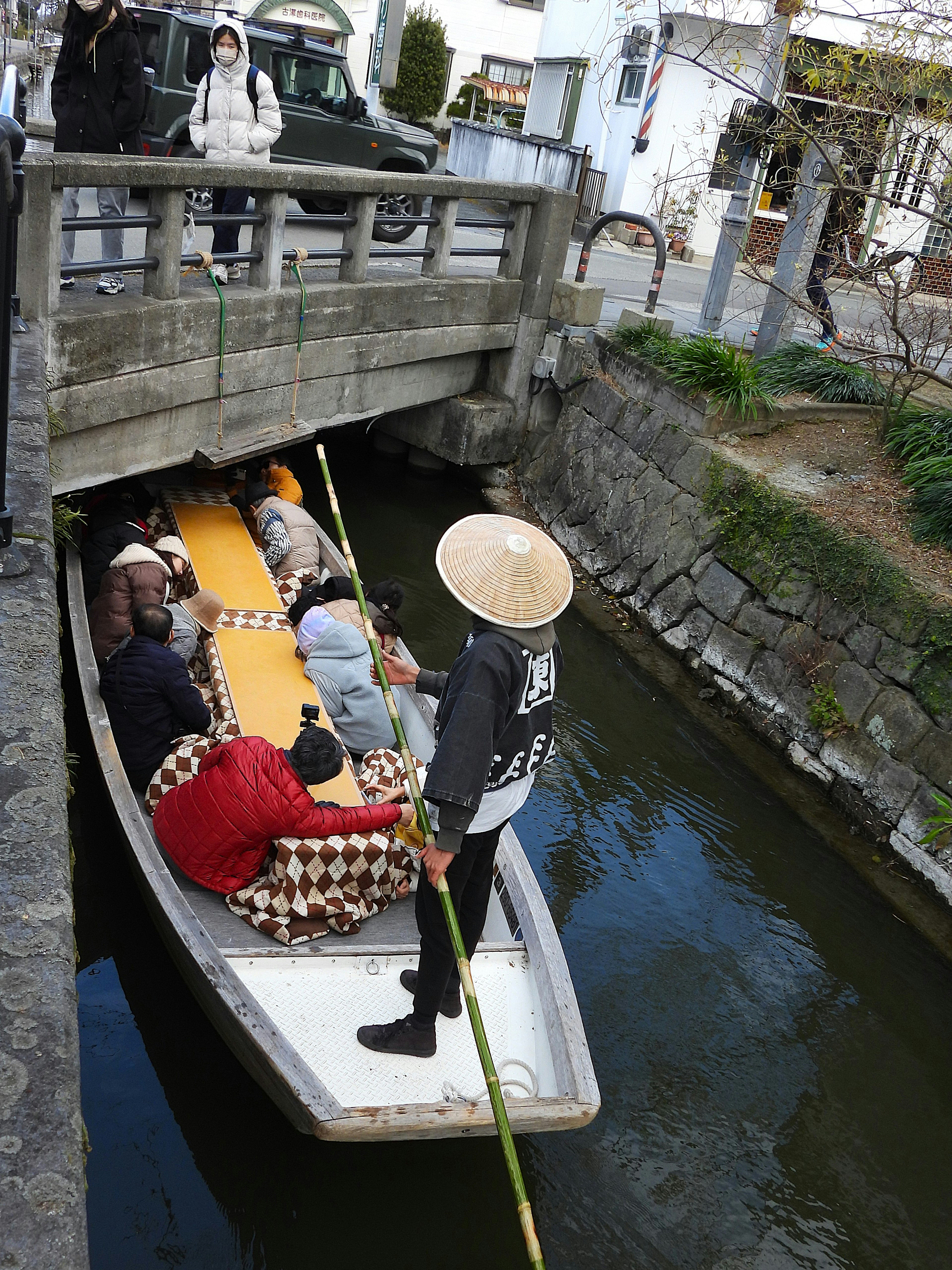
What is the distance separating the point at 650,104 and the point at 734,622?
1476 cm

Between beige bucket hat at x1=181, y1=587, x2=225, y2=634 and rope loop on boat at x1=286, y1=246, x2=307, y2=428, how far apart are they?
247 cm

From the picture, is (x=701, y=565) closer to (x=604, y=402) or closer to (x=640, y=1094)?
(x=604, y=402)

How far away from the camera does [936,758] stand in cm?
639

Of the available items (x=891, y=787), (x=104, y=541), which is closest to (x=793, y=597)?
(x=891, y=787)

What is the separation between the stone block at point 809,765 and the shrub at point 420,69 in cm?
2675

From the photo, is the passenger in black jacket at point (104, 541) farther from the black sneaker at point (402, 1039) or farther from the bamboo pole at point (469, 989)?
the black sneaker at point (402, 1039)

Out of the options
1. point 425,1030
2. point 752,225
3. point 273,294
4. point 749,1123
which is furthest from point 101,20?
point 752,225

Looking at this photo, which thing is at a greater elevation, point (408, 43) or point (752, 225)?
point (408, 43)

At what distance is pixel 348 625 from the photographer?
5.93m

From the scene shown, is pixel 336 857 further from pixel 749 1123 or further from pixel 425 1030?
pixel 749 1123

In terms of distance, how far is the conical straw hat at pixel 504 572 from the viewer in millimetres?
3088

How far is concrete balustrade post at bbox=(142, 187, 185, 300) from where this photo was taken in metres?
6.39

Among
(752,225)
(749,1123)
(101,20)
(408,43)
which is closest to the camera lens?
(749,1123)

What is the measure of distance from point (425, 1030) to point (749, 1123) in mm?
1743
